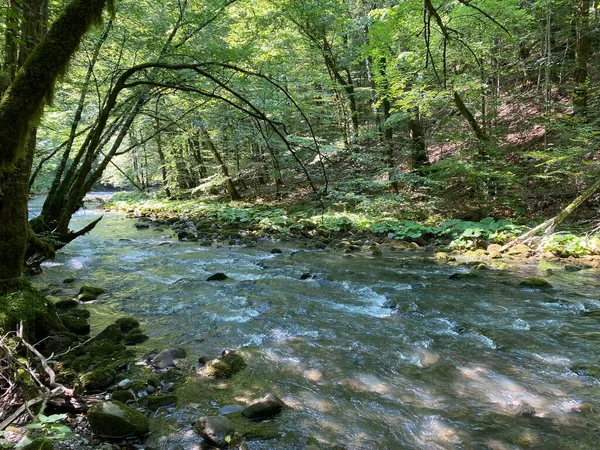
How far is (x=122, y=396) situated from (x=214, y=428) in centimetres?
103

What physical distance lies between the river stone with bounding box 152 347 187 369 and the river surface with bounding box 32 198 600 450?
0.13 metres

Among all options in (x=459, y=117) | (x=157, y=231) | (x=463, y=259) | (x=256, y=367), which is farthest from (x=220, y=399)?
(x=459, y=117)

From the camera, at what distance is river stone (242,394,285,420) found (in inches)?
133

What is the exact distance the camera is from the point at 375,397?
3727 mm

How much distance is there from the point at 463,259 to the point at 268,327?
19.4 ft

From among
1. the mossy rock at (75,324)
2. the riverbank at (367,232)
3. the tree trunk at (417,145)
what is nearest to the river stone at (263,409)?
the mossy rock at (75,324)

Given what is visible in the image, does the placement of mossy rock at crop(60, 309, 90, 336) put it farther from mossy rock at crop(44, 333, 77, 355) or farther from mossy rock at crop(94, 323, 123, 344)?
mossy rock at crop(44, 333, 77, 355)

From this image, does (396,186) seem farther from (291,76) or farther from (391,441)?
(391,441)

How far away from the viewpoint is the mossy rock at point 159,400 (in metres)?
3.51

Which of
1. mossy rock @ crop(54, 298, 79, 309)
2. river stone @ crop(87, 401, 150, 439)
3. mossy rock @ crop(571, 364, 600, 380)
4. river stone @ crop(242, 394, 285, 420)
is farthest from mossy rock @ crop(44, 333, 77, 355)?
mossy rock @ crop(571, 364, 600, 380)

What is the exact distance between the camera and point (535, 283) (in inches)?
275

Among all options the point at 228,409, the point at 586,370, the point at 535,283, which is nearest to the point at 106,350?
the point at 228,409

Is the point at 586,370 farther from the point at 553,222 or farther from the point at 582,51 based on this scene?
the point at 582,51

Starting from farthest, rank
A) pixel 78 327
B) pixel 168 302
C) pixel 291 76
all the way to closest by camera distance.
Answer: pixel 291 76 < pixel 168 302 < pixel 78 327
